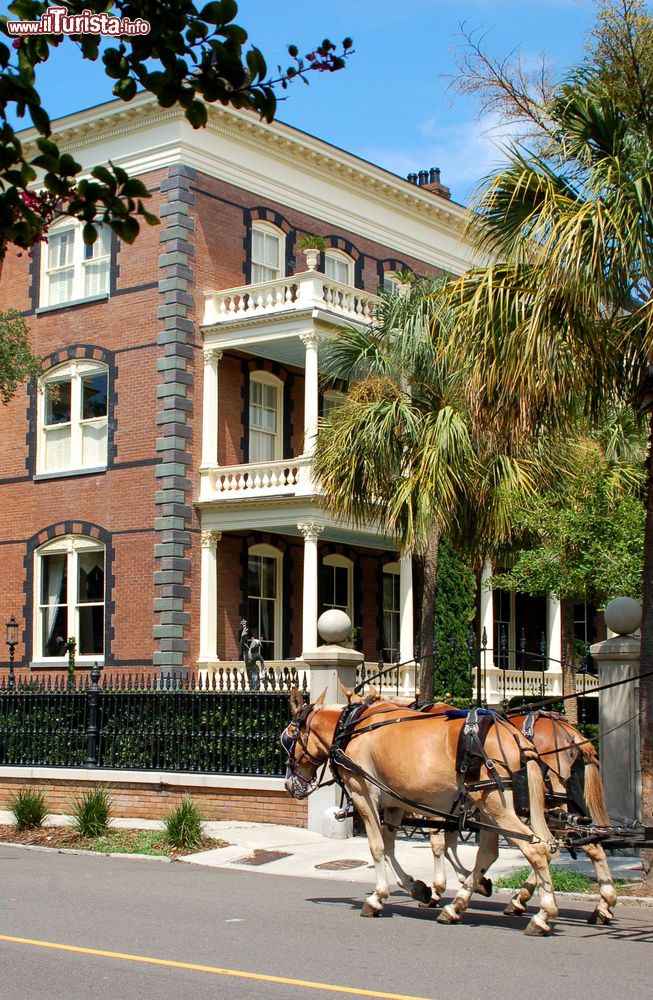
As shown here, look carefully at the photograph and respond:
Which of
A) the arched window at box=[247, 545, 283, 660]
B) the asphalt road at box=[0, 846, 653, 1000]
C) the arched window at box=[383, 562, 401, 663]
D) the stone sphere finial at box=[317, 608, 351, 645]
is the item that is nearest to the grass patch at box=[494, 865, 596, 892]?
the asphalt road at box=[0, 846, 653, 1000]

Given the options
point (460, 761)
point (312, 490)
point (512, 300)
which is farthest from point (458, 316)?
point (312, 490)

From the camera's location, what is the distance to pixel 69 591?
1155 inches

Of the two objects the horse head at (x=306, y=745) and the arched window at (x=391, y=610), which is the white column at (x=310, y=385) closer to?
the arched window at (x=391, y=610)

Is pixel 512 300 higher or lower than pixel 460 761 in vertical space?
higher

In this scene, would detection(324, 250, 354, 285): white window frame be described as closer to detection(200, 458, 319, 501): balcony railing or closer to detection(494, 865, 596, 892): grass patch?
detection(200, 458, 319, 501): balcony railing

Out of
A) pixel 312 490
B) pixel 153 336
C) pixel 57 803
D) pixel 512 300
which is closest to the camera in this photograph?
pixel 512 300

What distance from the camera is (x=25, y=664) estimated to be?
2972cm

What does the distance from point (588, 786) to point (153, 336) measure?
66.1 feet

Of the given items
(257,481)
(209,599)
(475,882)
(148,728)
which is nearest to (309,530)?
(257,481)

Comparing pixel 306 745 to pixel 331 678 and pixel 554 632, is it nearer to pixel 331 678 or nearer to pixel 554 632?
pixel 331 678

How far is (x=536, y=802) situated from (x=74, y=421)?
2179cm

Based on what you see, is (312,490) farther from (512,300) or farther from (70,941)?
(70,941)

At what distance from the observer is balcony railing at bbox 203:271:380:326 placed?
2741 cm

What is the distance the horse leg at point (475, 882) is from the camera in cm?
1000
